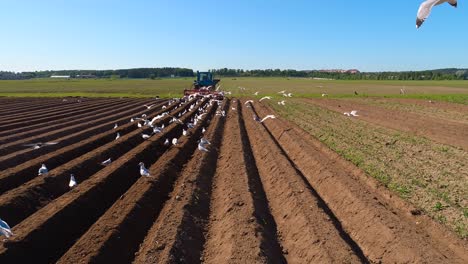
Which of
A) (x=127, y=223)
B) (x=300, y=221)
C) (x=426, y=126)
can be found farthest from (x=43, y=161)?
(x=426, y=126)

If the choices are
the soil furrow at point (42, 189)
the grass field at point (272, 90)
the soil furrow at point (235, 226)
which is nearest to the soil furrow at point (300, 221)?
the soil furrow at point (235, 226)

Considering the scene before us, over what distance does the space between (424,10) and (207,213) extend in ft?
19.7

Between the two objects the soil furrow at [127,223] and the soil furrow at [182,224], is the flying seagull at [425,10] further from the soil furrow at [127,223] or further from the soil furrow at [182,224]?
the soil furrow at [127,223]

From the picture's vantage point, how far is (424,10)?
15.2 ft

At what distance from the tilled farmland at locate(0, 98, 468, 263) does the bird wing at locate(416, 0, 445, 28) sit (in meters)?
3.63

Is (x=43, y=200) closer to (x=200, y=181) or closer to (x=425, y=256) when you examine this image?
(x=200, y=181)

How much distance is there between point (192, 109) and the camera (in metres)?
31.3

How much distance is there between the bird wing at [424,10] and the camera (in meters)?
4.49

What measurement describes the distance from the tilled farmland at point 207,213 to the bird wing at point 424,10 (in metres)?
3.63

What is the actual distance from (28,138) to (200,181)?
914 centimetres

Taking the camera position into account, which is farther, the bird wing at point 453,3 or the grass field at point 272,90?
the grass field at point 272,90

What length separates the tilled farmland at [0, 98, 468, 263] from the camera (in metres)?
6.83

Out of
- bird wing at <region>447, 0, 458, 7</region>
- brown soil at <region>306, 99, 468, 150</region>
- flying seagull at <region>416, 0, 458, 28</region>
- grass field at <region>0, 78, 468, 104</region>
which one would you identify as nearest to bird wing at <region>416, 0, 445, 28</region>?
flying seagull at <region>416, 0, 458, 28</region>

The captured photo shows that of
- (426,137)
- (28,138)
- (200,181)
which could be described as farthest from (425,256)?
(28,138)
